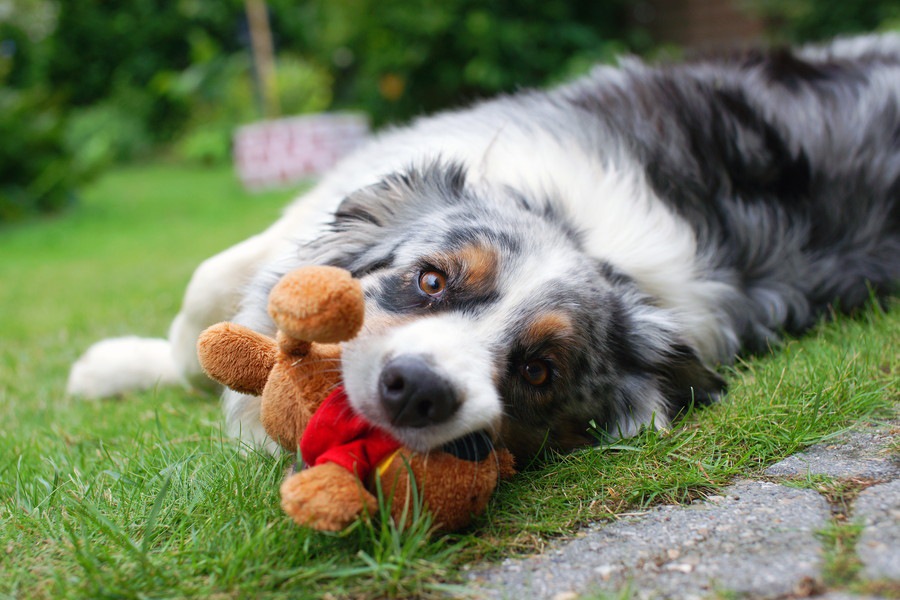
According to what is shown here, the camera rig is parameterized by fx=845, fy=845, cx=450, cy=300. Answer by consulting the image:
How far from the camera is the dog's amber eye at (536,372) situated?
2734 millimetres

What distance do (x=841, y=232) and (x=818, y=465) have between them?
1.91 m

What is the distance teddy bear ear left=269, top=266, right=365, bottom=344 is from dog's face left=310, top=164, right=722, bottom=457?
189mm

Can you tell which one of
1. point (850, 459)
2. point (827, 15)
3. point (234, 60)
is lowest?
point (850, 459)

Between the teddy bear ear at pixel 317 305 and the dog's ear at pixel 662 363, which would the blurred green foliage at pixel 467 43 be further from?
the teddy bear ear at pixel 317 305

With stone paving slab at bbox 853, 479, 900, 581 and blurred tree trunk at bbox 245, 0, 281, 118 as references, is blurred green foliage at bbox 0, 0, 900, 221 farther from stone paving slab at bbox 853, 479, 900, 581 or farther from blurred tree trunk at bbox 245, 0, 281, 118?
stone paving slab at bbox 853, 479, 900, 581

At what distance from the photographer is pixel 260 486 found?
2420mm

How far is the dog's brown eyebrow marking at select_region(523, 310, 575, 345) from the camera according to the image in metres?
2.69

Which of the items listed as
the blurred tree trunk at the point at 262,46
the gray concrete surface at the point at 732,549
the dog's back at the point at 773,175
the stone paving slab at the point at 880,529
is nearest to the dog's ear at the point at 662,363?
the dog's back at the point at 773,175

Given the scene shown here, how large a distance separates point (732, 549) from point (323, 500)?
3.23ft

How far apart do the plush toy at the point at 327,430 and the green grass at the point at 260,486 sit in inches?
3.6

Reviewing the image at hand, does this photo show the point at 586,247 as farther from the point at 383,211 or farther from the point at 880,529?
the point at 880,529

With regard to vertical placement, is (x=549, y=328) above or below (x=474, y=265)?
below

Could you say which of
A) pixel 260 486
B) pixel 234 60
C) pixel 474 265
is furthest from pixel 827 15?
pixel 234 60

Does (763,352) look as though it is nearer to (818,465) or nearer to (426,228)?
(818,465)
